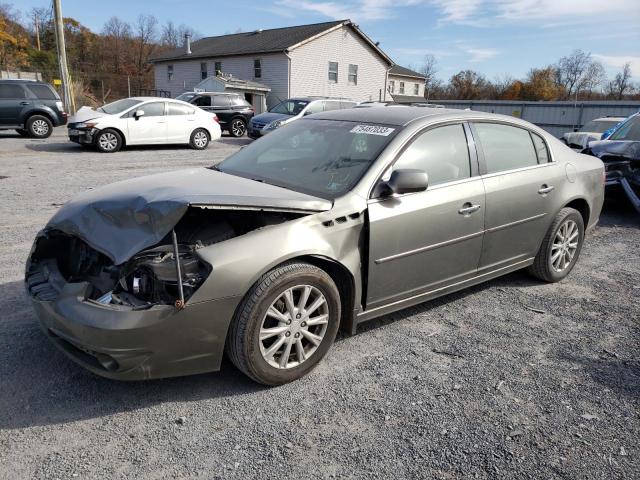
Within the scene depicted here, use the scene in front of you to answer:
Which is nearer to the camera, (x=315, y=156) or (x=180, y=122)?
(x=315, y=156)

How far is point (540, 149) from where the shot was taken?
15.5 ft

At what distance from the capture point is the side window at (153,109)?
1458 centimetres

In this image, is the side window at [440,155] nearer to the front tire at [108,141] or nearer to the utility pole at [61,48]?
the front tire at [108,141]

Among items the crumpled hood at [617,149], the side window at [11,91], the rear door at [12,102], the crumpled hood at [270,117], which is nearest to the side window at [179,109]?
the crumpled hood at [270,117]

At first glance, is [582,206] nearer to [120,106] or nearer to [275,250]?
[275,250]

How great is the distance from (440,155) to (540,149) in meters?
1.40

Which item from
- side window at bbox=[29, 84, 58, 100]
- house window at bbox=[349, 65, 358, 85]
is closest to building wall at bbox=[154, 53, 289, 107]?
house window at bbox=[349, 65, 358, 85]

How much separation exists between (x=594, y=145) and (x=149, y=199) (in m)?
7.69

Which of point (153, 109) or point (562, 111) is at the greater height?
point (562, 111)

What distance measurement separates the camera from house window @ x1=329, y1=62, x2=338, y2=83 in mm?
36844

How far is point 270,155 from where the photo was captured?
426 cm

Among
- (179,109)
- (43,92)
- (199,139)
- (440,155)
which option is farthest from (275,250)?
(43,92)

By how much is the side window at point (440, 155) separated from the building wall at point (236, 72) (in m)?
32.1

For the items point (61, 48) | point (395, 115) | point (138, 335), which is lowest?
point (138, 335)
